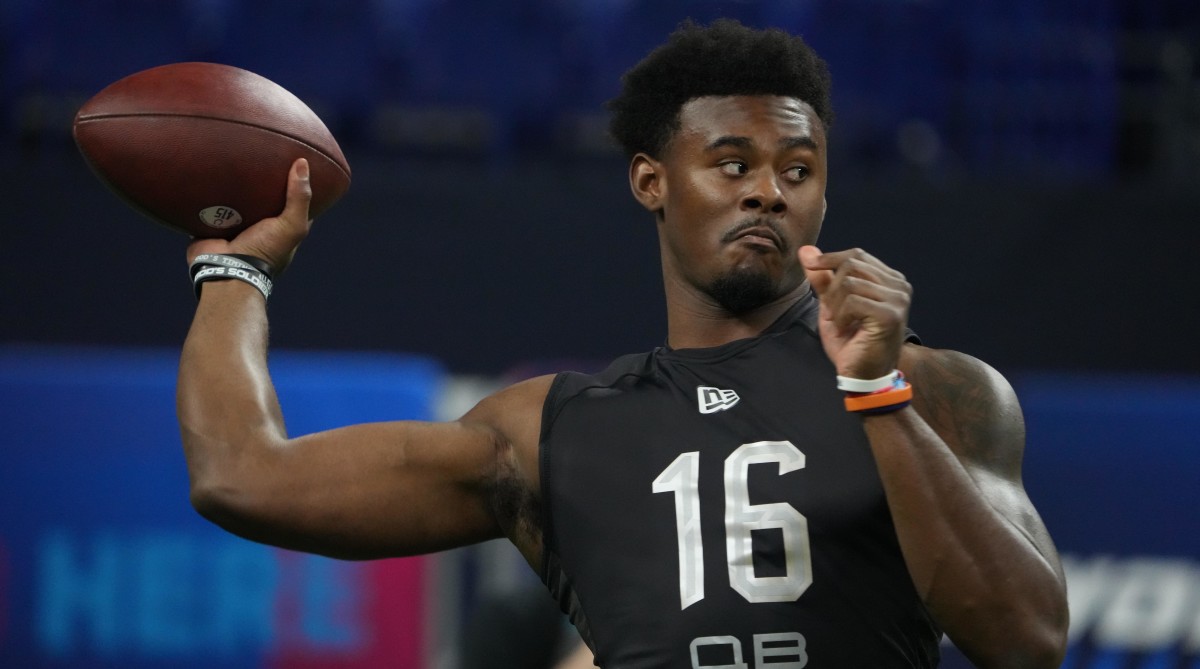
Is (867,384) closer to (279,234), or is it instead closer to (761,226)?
(761,226)

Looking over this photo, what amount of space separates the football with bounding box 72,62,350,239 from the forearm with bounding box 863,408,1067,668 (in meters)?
1.26

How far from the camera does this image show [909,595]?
93.2 inches

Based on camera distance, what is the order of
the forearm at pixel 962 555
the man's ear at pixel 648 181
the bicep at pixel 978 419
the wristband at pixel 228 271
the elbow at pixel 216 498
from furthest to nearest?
the man's ear at pixel 648 181
the wristband at pixel 228 271
the elbow at pixel 216 498
the bicep at pixel 978 419
the forearm at pixel 962 555

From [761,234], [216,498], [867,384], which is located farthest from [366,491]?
[867,384]

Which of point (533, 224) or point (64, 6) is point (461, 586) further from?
point (64, 6)

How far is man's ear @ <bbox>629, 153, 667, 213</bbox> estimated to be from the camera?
279 cm

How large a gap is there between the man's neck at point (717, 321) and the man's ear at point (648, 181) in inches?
7.9

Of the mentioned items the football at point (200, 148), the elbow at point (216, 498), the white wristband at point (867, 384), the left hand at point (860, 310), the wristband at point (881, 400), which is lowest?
the elbow at point (216, 498)

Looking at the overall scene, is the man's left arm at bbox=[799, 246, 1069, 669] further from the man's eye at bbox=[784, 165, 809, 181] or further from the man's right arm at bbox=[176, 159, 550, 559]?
the man's right arm at bbox=[176, 159, 550, 559]

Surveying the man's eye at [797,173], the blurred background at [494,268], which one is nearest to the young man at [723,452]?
the man's eye at [797,173]

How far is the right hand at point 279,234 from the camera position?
2.73 m

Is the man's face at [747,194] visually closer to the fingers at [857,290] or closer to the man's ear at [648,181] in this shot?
the man's ear at [648,181]

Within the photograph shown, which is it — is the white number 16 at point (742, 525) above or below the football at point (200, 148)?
below

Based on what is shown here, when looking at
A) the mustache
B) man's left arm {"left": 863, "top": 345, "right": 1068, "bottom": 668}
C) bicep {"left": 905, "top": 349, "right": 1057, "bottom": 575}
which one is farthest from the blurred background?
man's left arm {"left": 863, "top": 345, "right": 1068, "bottom": 668}
